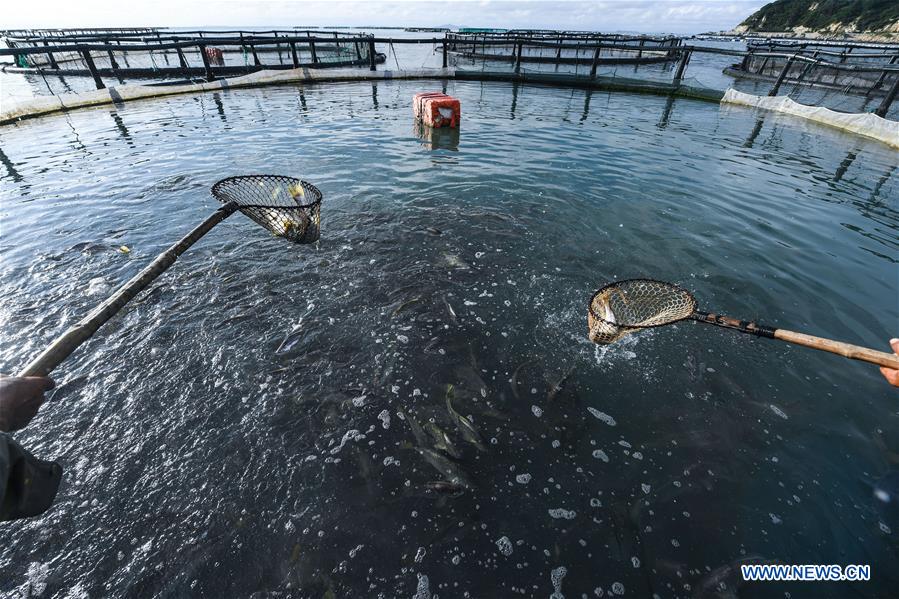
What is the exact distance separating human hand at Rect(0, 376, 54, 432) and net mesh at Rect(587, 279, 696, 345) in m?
4.56

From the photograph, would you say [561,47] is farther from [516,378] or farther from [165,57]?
[516,378]

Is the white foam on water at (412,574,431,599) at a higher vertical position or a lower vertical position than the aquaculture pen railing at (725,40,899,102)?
lower

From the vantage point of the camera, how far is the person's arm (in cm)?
221

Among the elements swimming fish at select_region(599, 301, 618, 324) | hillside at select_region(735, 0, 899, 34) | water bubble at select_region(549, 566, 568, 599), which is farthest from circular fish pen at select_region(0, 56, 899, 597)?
hillside at select_region(735, 0, 899, 34)

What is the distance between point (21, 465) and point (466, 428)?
12.0ft

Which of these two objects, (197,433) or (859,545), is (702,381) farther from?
(197,433)

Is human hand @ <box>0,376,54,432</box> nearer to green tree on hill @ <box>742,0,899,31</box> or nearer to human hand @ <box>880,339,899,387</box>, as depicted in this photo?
human hand @ <box>880,339,899,387</box>

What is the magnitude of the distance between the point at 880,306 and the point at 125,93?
29.6 m

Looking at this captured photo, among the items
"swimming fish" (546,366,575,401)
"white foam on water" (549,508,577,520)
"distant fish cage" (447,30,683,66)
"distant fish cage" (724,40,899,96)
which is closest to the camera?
"white foam on water" (549,508,577,520)

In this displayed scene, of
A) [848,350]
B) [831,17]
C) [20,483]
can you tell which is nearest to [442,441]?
[20,483]

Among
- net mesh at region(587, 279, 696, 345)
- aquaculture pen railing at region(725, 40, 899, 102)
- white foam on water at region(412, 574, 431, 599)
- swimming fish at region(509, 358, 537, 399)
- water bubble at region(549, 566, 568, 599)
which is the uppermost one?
aquaculture pen railing at region(725, 40, 899, 102)

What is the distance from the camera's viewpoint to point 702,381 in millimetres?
5246

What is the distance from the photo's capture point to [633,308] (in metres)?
5.86

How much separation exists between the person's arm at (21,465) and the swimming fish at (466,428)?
11.4 ft
